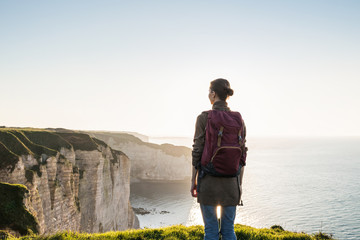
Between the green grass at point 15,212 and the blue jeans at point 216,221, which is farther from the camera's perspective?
the green grass at point 15,212

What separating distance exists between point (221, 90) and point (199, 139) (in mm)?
979

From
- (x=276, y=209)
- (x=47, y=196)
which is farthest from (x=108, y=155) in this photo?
(x=276, y=209)

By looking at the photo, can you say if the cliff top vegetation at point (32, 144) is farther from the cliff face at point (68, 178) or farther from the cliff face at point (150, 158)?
the cliff face at point (150, 158)

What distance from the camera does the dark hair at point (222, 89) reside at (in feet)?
13.6

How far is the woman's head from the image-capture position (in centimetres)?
416

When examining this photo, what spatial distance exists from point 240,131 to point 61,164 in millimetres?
22365

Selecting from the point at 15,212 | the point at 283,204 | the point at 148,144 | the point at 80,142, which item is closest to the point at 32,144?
the point at 80,142

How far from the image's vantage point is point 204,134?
390 centimetres

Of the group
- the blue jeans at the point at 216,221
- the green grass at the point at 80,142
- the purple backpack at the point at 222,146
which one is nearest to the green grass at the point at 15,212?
the blue jeans at the point at 216,221

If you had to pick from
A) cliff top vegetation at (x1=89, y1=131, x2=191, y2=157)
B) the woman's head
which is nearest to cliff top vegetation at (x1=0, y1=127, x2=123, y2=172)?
the woman's head

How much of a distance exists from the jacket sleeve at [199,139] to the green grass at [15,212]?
35.8 feet

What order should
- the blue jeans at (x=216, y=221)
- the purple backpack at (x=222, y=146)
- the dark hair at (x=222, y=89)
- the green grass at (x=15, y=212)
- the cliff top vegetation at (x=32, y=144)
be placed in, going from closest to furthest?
the purple backpack at (x=222, y=146) → the blue jeans at (x=216, y=221) → the dark hair at (x=222, y=89) → the green grass at (x=15, y=212) → the cliff top vegetation at (x=32, y=144)

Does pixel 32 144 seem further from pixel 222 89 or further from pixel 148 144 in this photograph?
pixel 148 144

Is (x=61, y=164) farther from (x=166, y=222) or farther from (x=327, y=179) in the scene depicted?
(x=327, y=179)
